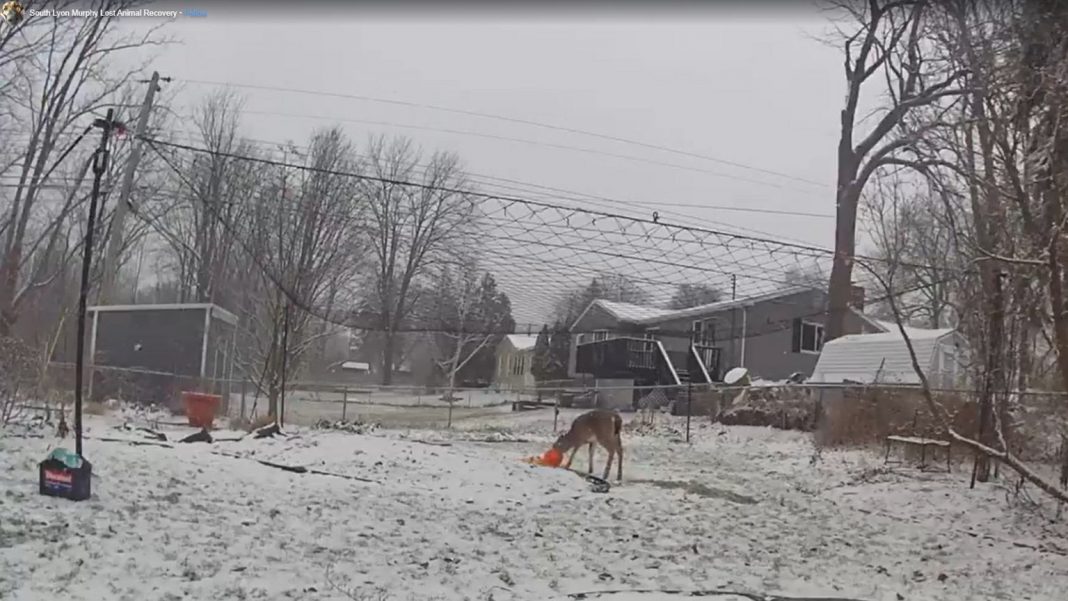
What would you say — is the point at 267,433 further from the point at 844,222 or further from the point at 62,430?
the point at 844,222

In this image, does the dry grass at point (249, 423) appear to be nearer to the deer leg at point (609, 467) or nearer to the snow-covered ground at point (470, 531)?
the snow-covered ground at point (470, 531)

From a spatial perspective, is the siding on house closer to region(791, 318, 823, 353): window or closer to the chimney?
region(791, 318, 823, 353): window

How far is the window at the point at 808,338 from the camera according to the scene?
28328 mm

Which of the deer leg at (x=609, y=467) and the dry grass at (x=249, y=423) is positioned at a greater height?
the deer leg at (x=609, y=467)

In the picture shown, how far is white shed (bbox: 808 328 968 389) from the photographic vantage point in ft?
58.4

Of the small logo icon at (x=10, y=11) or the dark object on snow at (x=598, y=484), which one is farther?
the dark object on snow at (x=598, y=484)

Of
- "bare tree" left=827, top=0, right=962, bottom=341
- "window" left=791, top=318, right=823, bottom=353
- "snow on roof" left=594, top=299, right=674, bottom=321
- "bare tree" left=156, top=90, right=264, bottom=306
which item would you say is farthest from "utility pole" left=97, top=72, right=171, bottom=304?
"window" left=791, top=318, right=823, bottom=353

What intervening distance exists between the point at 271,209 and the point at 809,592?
1402cm

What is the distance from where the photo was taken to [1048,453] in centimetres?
860

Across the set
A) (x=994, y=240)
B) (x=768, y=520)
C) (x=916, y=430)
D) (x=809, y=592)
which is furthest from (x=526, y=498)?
(x=916, y=430)

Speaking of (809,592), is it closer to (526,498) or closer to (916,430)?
(526,498)

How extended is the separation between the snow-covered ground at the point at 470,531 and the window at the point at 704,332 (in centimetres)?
1583

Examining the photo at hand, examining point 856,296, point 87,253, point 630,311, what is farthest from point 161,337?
point 856,296

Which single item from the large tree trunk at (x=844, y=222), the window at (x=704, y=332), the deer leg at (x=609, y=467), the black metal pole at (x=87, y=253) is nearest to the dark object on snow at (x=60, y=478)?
the black metal pole at (x=87, y=253)
